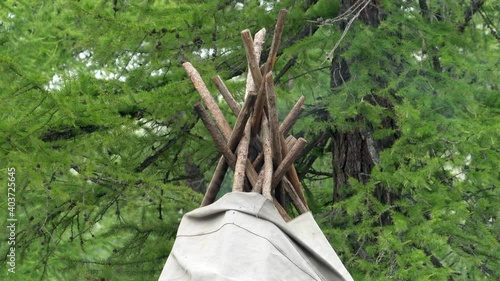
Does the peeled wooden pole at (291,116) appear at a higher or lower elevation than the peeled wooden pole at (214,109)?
lower

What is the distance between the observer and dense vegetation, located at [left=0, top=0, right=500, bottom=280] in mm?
5422

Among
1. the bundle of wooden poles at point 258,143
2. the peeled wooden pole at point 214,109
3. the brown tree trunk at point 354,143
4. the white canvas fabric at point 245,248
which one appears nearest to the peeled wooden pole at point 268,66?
the bundle of wooden poles at point 258,143

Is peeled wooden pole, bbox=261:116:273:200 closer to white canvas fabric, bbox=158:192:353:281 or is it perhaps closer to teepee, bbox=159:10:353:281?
teepee, bbox=159:10:353:281

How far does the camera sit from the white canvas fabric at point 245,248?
10.6ft

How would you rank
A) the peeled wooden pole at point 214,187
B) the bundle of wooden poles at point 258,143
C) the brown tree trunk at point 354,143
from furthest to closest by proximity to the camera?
1. the brown tree trunk at point 354,143
2. the peeled wooden pole at point 214,187
3. the bundle of wooden poles at point 258,143

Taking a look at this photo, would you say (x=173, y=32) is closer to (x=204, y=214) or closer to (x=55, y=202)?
(x=55, y=202)

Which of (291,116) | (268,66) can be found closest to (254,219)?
(268,66)

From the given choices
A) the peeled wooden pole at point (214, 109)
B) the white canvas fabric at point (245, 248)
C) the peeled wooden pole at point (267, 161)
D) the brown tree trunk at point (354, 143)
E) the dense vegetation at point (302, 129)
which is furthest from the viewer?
the brown tree trunk at point (354, 143)

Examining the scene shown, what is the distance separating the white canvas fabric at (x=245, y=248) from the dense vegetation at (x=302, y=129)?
5.30ft

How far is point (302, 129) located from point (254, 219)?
3.12 metres

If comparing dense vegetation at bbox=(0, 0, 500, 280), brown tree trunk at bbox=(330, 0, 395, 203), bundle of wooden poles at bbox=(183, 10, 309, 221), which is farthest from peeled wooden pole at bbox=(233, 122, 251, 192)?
brown tree trunk at bbox=(330, 0, 395, 203)

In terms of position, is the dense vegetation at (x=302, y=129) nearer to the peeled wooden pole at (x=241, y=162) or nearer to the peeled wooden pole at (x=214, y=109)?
the peeled wooden pole at (x=214, y=109)

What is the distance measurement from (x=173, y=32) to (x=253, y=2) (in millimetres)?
784

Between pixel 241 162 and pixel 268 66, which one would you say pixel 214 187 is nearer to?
pixel 241 162
